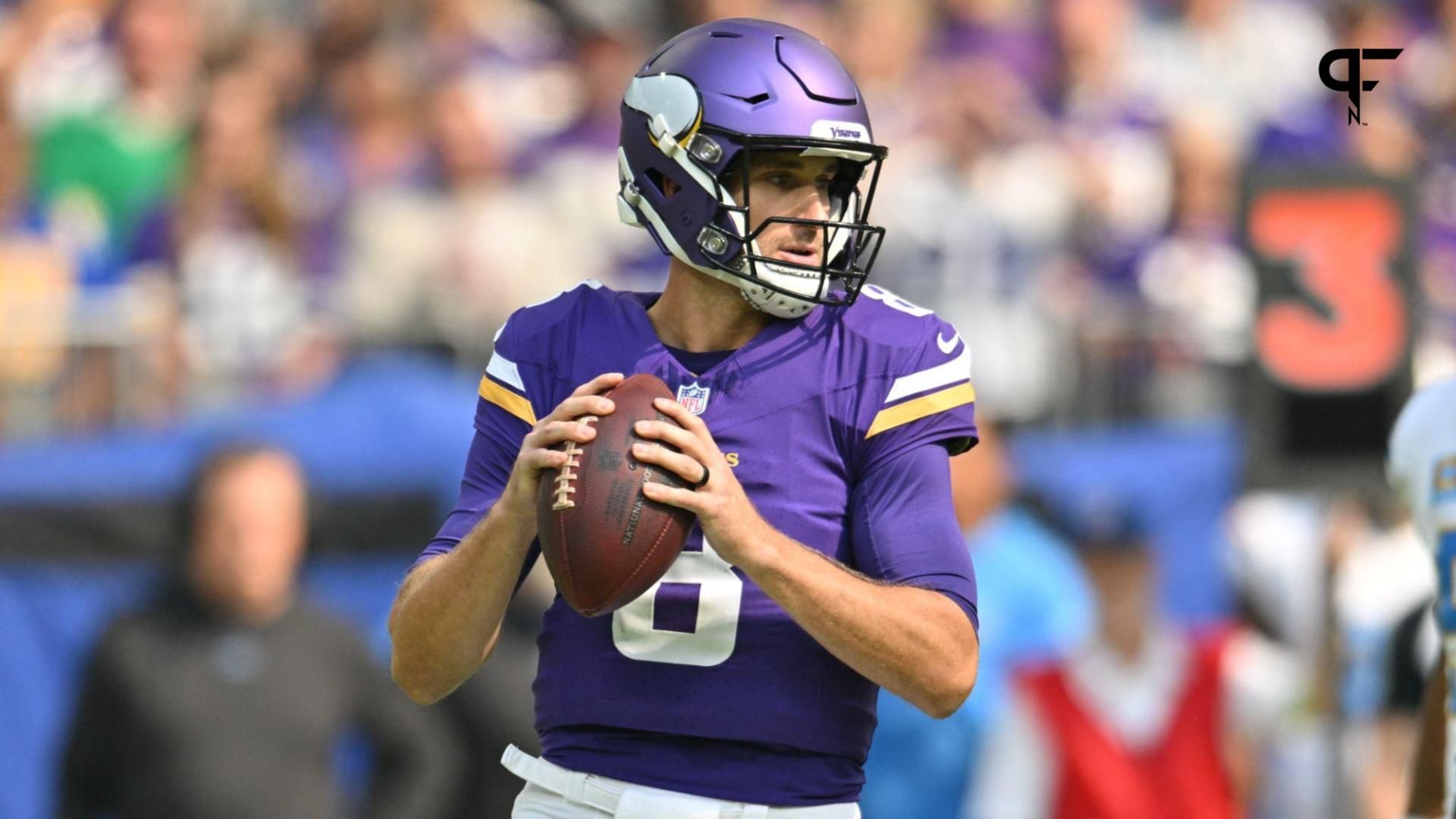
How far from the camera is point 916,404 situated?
10.5 ft

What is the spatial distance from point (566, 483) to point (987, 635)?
4.11 metres

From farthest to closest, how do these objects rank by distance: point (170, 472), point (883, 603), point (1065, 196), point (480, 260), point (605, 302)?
point (1065, 196), point (480, 260), point (170, 472), point (605, 302), point (883, 603)

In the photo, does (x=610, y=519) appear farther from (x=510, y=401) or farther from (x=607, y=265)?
(x=607, y=265)

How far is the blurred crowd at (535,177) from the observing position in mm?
8531

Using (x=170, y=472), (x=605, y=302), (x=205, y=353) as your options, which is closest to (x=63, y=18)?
(x=205, y=353)

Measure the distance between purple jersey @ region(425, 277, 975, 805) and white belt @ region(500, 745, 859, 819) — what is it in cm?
2

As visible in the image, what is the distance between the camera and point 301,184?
1011cm

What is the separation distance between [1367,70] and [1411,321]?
15.2 feet

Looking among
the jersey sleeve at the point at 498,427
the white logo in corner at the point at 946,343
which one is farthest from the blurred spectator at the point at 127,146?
the white logo in corner at the point at 946,343

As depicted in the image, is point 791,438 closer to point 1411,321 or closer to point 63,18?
point 1411,321

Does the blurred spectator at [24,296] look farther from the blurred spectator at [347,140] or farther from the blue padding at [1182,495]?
the blue padding at [1182,495]

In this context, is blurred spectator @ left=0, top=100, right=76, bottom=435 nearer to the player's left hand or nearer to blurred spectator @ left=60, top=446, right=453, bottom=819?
blurred spectator @ left=60, top=446, right=453, bottom=819

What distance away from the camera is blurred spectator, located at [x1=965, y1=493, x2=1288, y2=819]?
6435 mm

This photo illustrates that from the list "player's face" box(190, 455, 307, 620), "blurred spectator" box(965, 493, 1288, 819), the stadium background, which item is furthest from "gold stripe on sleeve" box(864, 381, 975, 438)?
"player's face" box(190, 455, 307, 620)
